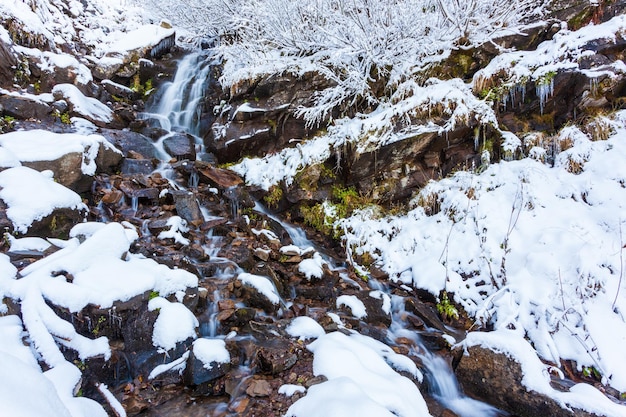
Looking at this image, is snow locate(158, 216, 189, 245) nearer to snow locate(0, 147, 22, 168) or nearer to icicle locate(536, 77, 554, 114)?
snow locate(0, 147, 22, 168)

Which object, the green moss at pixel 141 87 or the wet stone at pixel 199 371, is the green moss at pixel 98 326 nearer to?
the wet stone at pixel 199 371

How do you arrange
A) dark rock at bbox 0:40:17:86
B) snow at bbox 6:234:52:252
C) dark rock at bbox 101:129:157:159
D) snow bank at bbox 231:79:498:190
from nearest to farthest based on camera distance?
snow at bbox 6:234:52:252
snow bank at bbox 231:79:498:190
dark rock at bbox 0:40:17:86
dark rock at bbox 101:129:157:159

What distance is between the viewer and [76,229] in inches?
151

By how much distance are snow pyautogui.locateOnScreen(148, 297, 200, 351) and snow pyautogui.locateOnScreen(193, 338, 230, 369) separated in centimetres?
18

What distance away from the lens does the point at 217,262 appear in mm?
4773

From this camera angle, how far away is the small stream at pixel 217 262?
3399 mm

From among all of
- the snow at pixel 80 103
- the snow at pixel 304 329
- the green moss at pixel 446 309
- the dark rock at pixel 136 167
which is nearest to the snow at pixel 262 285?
the snow at pixel 304 329

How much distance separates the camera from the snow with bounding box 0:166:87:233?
149 inches

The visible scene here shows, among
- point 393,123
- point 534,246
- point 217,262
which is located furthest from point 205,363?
point 393,123

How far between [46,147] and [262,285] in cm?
411

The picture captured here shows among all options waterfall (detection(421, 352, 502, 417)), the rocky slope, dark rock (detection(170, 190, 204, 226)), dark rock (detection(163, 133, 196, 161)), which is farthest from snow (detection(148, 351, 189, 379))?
dark rock (detection(163, 133, 196, 161))

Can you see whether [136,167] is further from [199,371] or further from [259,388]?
[259,388]

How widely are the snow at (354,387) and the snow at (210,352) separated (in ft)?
2.94

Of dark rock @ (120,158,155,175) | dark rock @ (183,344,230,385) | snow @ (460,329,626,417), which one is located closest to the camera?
snow @ (460,329,626,417)
